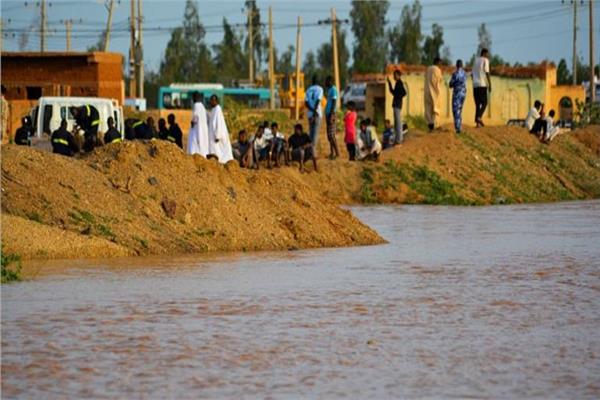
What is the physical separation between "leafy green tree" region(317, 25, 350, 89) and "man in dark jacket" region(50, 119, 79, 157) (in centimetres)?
9120

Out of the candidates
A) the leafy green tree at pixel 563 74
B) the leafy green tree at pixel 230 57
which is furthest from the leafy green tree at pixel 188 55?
the leafy green tree at pixel 563 74

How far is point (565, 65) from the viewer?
342 ft

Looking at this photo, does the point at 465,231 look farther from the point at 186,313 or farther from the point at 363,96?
the point at 363,96

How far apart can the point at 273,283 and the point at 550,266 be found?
3.53 m

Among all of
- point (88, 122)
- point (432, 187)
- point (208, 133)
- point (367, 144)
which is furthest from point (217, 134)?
point (367, 144)

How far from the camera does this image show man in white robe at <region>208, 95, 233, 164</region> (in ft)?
73.7

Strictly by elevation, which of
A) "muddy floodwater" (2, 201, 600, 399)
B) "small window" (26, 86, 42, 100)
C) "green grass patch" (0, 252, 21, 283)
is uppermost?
"small window" (26, 86, 42, 100)

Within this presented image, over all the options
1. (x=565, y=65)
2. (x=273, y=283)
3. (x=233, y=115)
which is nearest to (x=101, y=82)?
(x=233, y=115)

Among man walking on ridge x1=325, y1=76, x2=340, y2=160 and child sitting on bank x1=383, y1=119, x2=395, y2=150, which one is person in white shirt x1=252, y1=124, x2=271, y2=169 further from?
child sitting on bank x1=383, y1=119, x2=395, y2=150

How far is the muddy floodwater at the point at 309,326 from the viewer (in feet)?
28.8

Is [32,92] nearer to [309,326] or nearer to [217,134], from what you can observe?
[217,134]

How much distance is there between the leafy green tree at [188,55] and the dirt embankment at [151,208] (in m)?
103

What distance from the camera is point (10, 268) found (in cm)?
1350

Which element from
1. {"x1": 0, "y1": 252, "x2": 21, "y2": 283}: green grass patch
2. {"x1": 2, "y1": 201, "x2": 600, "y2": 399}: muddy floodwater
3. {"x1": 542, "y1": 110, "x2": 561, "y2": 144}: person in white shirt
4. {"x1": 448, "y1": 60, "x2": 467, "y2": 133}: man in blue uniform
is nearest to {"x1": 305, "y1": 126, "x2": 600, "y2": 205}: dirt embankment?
{"x1": 542, "y1": 110, "x2": 561, "y2": 144}: person in white shirt
